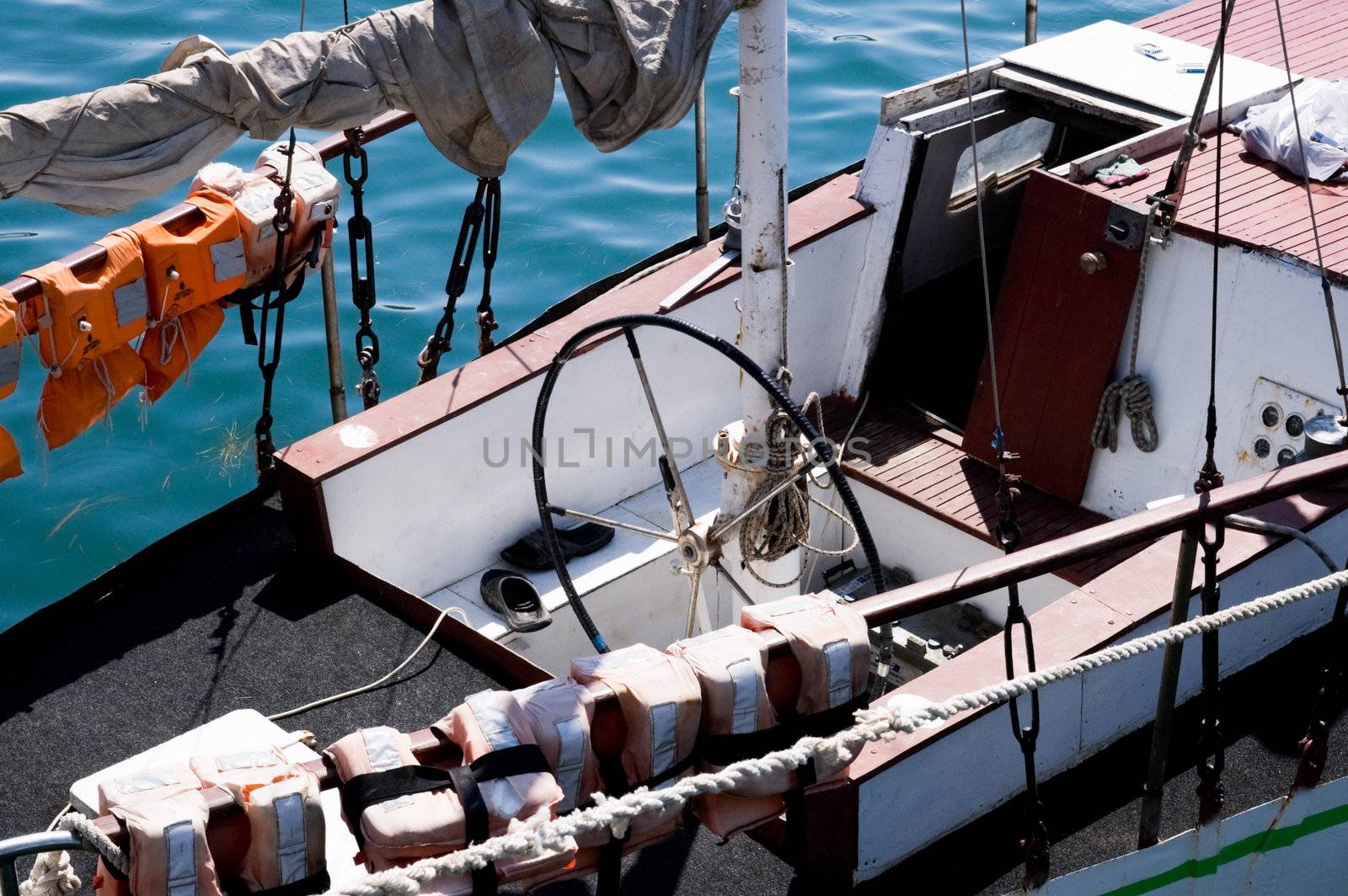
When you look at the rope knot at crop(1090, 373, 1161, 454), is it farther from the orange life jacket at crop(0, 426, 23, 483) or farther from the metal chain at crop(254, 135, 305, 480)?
the orange life jacket at crop(0, 426, 23, 483)

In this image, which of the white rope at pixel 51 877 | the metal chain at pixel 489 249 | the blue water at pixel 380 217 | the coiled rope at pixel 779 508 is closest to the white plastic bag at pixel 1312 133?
the coiled rope at pixel 779 508

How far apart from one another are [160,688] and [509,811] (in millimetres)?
2366

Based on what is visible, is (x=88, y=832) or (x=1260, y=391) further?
(x=1260, y=391)

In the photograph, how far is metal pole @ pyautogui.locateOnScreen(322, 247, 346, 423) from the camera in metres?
6.00

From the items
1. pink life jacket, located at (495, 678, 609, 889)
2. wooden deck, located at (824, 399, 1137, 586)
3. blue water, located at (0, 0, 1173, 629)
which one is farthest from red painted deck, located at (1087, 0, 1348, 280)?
blue water, located at (0, 0, 1173, 629)

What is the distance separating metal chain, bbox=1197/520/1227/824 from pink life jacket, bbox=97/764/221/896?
2264mm

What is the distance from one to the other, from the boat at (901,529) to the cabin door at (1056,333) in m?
0.01

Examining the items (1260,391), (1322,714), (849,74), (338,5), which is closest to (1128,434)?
(1260,391)

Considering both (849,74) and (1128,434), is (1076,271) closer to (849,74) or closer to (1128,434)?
(1128,434)

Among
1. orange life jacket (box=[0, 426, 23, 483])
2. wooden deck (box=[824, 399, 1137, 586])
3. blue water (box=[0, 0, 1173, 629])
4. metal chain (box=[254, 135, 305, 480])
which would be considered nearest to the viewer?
orange life jacket (box=[0, 426, 23, 483])

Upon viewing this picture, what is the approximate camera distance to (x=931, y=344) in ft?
24.3

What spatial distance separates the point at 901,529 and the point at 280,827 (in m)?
3.97

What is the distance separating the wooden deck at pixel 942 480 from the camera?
6.20m

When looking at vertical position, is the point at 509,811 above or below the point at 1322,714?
above
